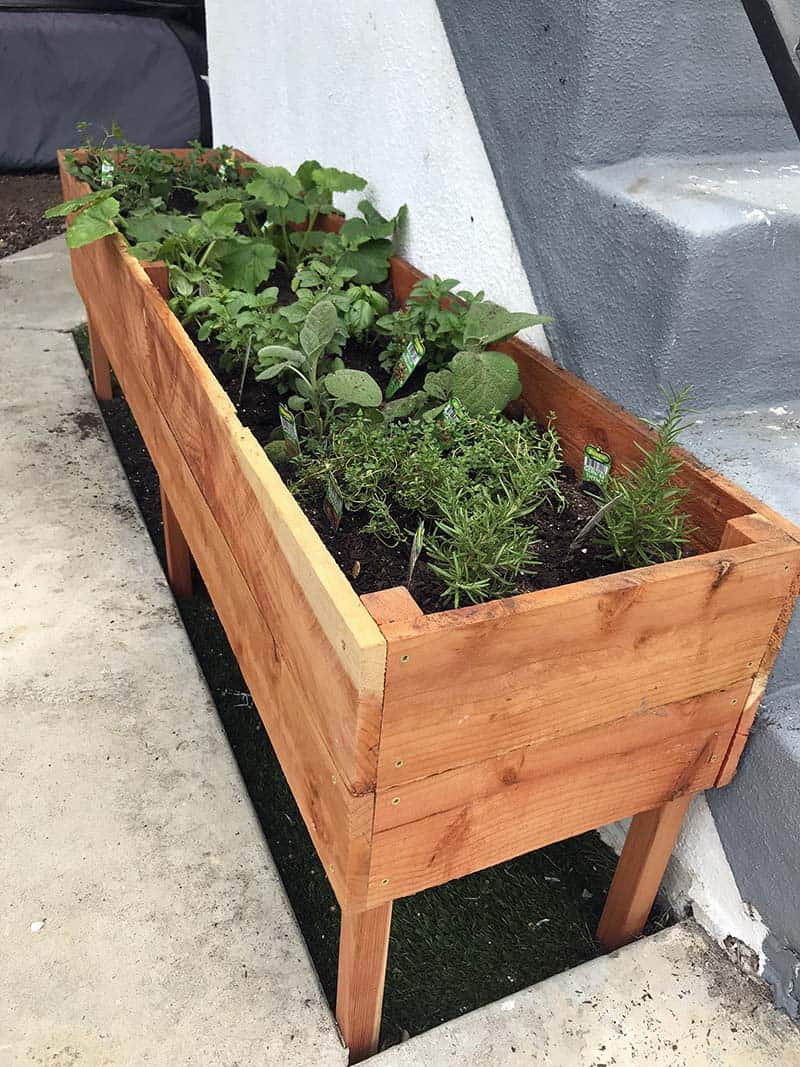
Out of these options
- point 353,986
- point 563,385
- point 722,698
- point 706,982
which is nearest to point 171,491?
point 563,385

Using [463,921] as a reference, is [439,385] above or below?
above

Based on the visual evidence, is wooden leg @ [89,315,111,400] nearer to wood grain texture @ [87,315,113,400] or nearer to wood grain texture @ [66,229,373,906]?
wood grain texture @ [87,315,113,400]

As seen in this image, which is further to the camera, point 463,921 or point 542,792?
point 463,921

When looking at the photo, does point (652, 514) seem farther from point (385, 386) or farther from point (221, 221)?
point (221, 221)

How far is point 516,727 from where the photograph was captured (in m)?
1.09

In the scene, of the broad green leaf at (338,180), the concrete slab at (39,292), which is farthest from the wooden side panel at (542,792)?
the concrete slab at (39,292)

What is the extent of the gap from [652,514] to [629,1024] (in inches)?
30.8

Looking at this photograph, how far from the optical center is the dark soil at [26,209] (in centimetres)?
533

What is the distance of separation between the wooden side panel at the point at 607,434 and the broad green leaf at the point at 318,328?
34 cm

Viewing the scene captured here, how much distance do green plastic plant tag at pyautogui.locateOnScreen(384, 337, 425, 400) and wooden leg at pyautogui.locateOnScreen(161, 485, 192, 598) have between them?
30.0 inches

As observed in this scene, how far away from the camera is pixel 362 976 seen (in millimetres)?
1268

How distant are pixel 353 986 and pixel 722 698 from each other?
659 mm

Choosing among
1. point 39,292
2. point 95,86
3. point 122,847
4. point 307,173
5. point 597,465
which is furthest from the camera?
point 95,86

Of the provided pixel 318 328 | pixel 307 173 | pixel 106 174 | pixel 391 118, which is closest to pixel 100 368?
pixel 106 174
